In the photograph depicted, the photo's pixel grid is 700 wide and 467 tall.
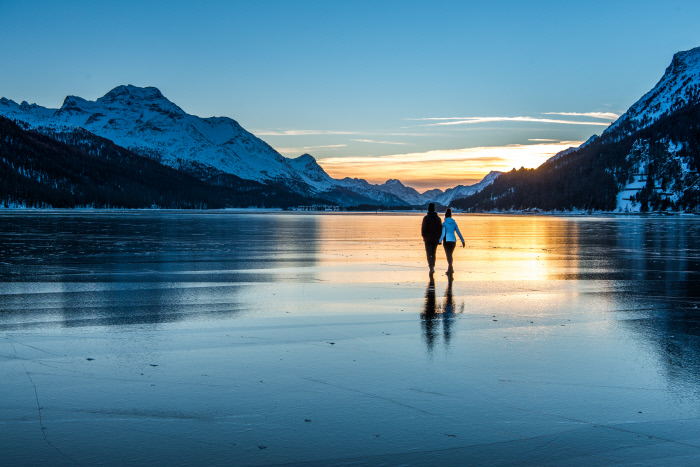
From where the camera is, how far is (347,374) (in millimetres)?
6551

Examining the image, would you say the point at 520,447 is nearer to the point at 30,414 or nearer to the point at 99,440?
the point at 99,440

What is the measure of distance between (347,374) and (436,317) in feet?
13.2

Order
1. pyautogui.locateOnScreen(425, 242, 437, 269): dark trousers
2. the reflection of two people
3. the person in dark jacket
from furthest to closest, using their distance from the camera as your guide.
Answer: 1. the person in dark jacket
2. pyautogui.locateOnScreen(425, 242, 437, 269): dark trousers
3. the reflection of two people

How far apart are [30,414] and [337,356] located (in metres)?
3.55

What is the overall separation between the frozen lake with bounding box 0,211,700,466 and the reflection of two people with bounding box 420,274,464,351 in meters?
0.06

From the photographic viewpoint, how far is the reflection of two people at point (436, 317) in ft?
28.0

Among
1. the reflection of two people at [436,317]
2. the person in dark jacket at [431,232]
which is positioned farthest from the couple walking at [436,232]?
the reflection of two people at [436,317]

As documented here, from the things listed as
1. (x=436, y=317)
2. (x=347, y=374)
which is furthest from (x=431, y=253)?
(x=347, y=374)

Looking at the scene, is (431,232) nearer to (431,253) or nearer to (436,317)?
(431,253)

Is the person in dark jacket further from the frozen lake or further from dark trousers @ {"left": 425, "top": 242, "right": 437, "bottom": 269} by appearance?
the frozen lake

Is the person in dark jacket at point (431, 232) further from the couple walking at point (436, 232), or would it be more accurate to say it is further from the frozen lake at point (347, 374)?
the frozen lake at point (347, 374)

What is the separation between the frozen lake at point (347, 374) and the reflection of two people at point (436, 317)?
0.06 m

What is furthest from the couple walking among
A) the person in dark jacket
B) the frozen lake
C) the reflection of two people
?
the reflection of two people

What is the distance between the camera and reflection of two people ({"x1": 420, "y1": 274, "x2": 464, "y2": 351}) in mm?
A: 8547
